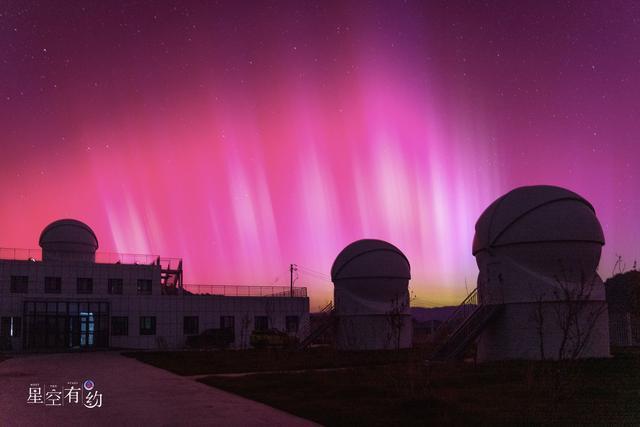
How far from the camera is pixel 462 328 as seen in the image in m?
29.7

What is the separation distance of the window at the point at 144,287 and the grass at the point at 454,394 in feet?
109

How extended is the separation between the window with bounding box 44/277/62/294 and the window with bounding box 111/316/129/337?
524cm

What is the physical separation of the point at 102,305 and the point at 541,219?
3922 centimetres

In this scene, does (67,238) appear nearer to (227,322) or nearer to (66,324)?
(66,324)

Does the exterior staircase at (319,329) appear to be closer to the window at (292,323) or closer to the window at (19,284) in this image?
the window at (292,323)

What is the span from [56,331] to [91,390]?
120ft

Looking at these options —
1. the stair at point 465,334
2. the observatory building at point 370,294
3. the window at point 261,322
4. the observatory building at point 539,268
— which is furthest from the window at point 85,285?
the observatory building at point 539,268

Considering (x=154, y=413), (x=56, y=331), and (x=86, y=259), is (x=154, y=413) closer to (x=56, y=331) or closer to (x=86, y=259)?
(x=56, y=331)

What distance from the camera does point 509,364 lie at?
25.9m

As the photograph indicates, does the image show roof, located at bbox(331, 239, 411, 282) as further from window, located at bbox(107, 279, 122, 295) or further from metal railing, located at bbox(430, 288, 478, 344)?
window, located at bbox(107, 279, 122, 295)

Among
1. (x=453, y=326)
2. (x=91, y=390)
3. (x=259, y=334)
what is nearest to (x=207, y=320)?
(x=259, y=334)

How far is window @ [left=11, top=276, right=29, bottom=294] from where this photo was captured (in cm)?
5028

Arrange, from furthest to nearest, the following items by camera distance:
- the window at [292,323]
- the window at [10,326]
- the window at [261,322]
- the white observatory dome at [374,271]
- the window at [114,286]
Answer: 1. the window at [292,323]
2. the window at [261,322]
3. the window at [114,286]
4. the window at [10,326]
5. the white observatory dome at [374,271]

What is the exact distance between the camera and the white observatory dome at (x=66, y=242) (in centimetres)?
5734
